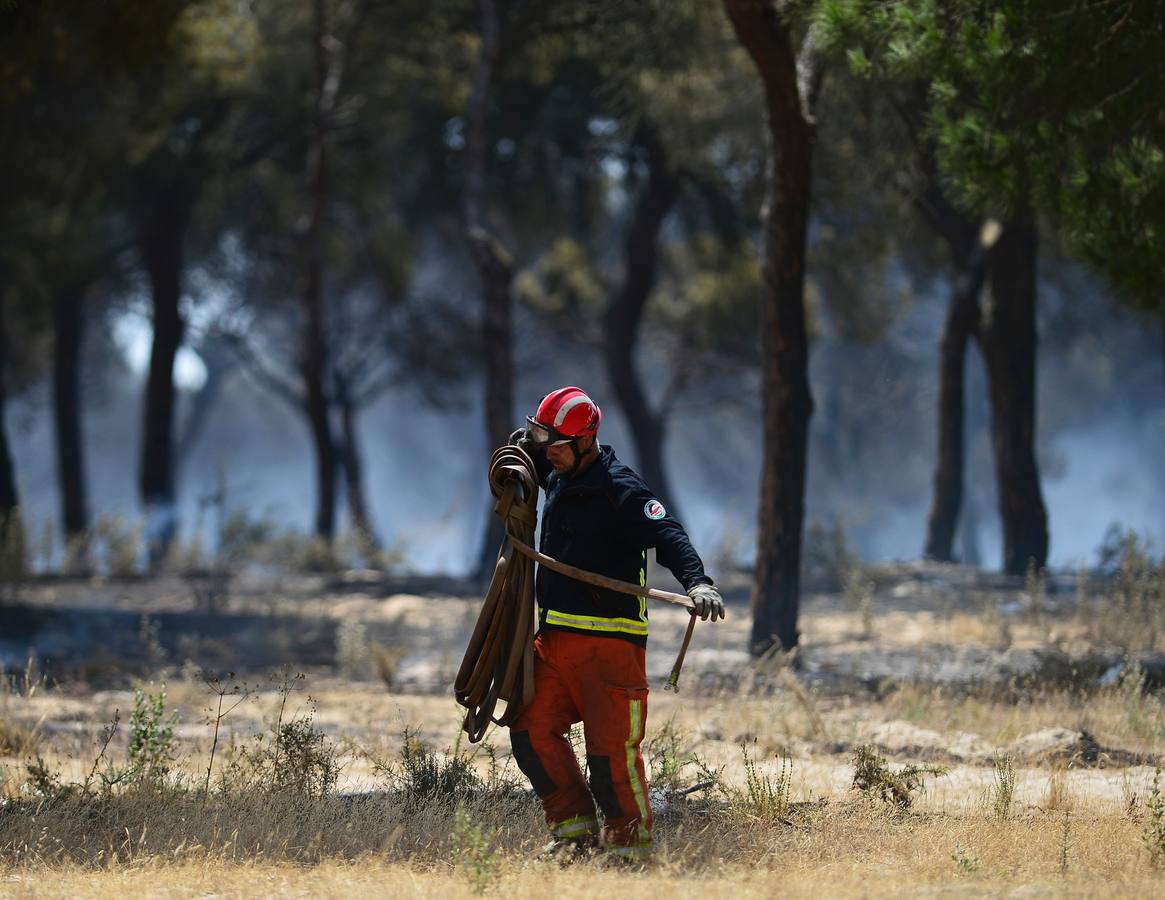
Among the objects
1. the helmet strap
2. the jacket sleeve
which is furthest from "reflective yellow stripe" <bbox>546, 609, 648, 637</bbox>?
the helmet strap

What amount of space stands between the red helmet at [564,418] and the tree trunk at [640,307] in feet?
53.2

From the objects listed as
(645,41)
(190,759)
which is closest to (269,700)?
(190,759)

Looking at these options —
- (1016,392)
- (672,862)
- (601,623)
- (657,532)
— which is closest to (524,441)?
(657,532)

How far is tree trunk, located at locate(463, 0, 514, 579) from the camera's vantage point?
16.1 meters

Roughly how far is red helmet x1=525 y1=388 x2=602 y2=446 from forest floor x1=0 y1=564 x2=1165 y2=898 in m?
1.51

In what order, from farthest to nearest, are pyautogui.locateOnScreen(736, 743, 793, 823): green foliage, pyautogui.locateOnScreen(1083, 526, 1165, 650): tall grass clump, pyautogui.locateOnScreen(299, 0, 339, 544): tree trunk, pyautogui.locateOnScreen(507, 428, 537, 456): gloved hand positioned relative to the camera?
pyautogui.locateOnScreen(299, 0, 339, 544): tree trunk, pyautogui.locateOnScreen(1083, 526, 1165, 650): tall grass clump, pyautogui.locateOnScreen(736, 743, 793, 823): green foliage, pyautogui.locateOnScreen(507, 428, 537, 456): gloved hand

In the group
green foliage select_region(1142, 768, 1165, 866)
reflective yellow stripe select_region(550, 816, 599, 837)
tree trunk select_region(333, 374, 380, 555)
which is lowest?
reflective yellow stripe select_region(550, 816, 599, 837)

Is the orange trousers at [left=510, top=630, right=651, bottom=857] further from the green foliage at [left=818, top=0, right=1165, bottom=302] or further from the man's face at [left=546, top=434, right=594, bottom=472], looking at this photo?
the green foliage at [left=818, top=0, right=1165, bottom=302]

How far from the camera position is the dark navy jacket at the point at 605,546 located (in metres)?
5.66

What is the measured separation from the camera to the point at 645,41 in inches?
557

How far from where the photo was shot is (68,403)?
77.9ft

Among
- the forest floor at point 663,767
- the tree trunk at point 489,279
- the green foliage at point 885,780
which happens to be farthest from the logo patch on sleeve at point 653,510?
the tree trunk at point 489,279

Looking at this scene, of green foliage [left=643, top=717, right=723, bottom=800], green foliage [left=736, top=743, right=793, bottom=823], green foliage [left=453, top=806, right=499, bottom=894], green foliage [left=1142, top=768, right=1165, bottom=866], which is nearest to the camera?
green foliage [left=453, top=806, right=499, bottom=894]

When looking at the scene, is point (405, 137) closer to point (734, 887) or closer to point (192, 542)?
point (192, 542)
